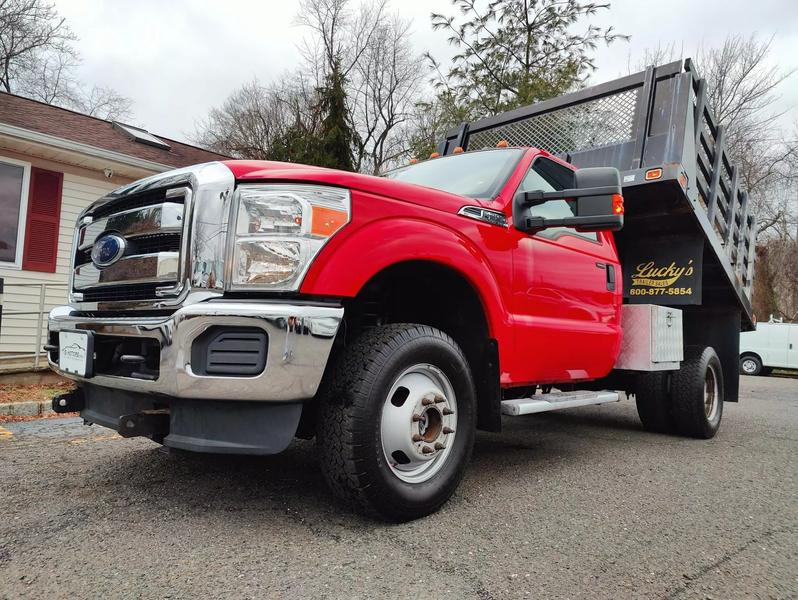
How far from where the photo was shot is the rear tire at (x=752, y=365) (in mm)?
16688

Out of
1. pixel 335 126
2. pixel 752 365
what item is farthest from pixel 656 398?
pixel 335 126

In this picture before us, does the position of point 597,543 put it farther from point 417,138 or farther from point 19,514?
point 417,138

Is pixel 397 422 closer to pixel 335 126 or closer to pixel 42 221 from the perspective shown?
pixel 42 221

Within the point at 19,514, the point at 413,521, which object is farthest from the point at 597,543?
the point at 19,514

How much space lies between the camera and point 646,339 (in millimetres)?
4332

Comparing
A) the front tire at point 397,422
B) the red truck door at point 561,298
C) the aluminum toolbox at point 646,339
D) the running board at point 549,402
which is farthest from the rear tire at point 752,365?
the front tire at point 397,422

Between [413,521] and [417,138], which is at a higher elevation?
[417,138]

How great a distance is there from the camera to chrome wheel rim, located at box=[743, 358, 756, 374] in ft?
55.2

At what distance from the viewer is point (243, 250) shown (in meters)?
2.21

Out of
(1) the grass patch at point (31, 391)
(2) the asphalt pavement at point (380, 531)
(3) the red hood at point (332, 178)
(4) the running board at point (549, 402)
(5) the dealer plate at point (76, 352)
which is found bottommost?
(1) the grass patch at point (31, 391)

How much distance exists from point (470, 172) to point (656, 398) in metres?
2.88

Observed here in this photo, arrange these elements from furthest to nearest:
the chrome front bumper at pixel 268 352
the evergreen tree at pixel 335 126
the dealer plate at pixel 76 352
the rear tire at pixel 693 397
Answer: the evergreen tree at pixel 335 126 < the rear tire at pixel 693 397 < the dealer plate at pixel 76 352 < the chrome front bumper at pixel 268 352

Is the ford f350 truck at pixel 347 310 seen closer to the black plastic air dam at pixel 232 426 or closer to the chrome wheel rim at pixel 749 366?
the black plastic air dam at pixel 232 426

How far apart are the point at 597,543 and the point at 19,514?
8.21ft
